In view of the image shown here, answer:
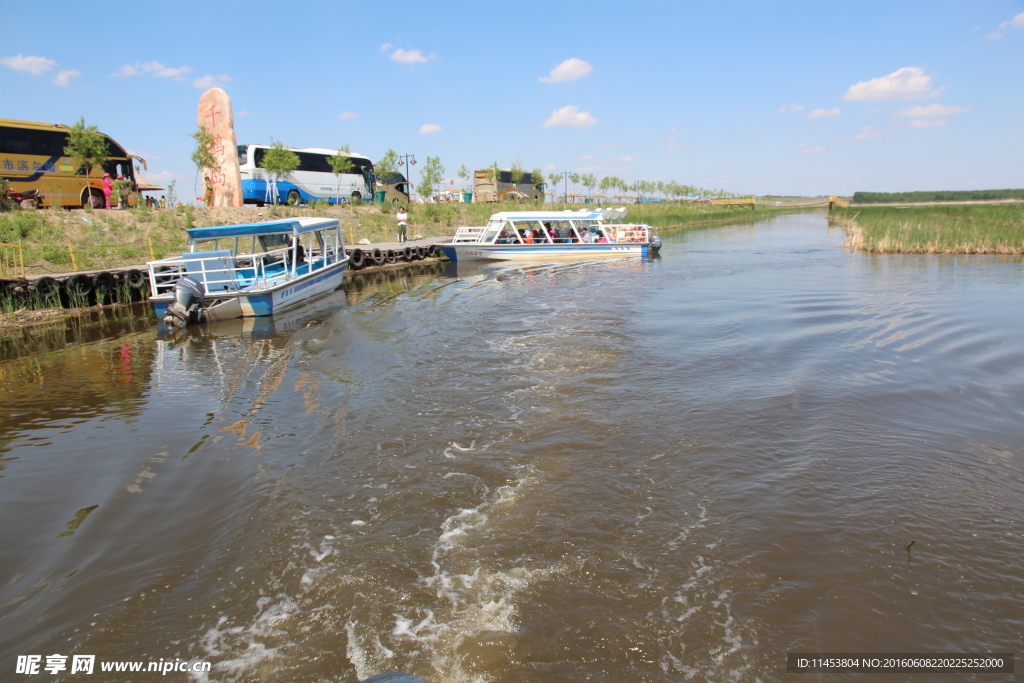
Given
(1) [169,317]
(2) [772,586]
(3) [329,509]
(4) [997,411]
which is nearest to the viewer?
(2) [772,586]

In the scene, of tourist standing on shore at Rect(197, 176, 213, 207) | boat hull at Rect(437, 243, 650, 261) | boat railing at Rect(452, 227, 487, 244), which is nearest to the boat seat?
boat hull at Rect(437, 243, 650, 261)

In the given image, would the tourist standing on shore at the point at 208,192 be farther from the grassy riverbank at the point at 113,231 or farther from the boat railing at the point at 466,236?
the boat railing at the point at 466,236

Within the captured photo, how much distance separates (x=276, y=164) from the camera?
103 ft

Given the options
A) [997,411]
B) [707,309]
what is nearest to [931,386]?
[997,411]

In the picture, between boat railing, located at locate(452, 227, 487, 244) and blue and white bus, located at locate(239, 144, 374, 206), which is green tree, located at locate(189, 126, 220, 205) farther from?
boat railing, located at locate(452, 227, 487, 244)

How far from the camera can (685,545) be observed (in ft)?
14.4

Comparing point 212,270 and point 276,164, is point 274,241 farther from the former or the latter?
point 276,164

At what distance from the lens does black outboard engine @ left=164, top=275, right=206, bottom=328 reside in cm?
1349

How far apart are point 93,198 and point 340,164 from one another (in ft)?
51.1

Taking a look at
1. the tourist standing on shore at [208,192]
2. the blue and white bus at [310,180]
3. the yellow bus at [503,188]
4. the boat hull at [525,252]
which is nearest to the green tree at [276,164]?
the blue and white bus at [310,180]

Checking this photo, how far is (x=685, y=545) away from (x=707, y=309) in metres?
10.8

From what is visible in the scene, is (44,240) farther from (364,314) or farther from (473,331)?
(473,331)

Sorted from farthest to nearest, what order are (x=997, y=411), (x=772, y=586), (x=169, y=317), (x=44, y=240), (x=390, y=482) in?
(x=44, y=240) < (x=169, y=317) < (x=997, y=411) < (x=390, y=482) < (x=772, y=586)

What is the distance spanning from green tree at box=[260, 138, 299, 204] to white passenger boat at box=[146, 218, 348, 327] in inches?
640
